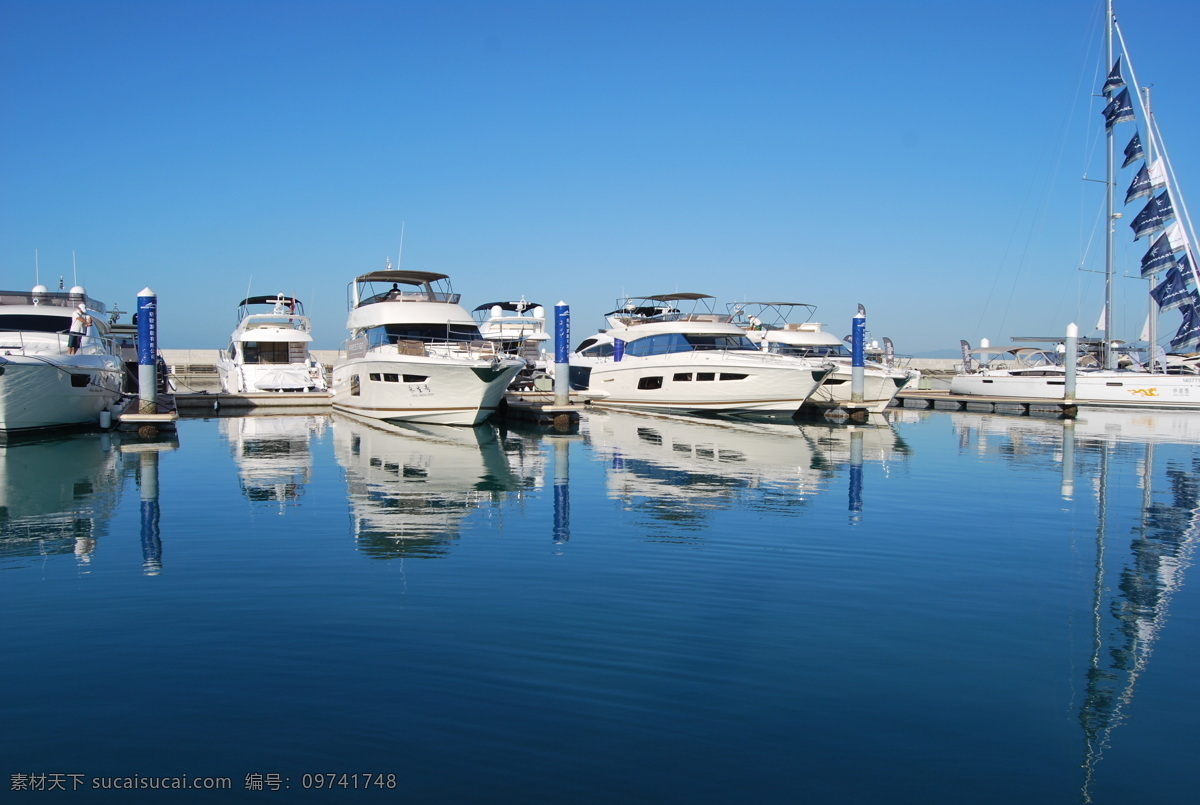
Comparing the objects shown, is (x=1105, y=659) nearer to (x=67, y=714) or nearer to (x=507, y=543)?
(x=507, y=543)

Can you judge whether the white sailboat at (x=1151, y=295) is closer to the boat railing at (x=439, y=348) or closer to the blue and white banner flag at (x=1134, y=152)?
the blue and white banner flag at (x=1134, y=152)

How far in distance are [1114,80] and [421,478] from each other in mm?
36759

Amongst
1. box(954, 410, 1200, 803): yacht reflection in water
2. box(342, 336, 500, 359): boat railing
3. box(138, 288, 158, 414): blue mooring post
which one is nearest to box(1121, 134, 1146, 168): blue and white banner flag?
box(954, 410, 1200, 803): yacht reflection in water

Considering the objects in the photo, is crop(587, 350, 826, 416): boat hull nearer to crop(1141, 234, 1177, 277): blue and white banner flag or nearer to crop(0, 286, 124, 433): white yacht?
crop(0, 286, 124, 433): white yacht

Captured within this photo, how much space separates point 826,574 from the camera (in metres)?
8.48

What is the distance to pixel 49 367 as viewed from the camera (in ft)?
64.3

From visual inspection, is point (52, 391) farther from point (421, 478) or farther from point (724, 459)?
point (724, 459)

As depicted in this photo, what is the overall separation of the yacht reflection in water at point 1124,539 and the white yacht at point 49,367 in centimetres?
2052

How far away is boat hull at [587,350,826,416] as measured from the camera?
26.5 m

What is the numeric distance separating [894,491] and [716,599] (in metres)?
7.41

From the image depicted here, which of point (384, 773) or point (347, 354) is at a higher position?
point (347, 354)

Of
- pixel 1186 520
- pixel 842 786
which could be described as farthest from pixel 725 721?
pixel 1186 520

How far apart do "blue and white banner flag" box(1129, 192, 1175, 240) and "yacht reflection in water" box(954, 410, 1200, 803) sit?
48.3 ft

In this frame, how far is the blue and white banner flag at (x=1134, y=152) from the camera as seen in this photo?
→ 3656cm
